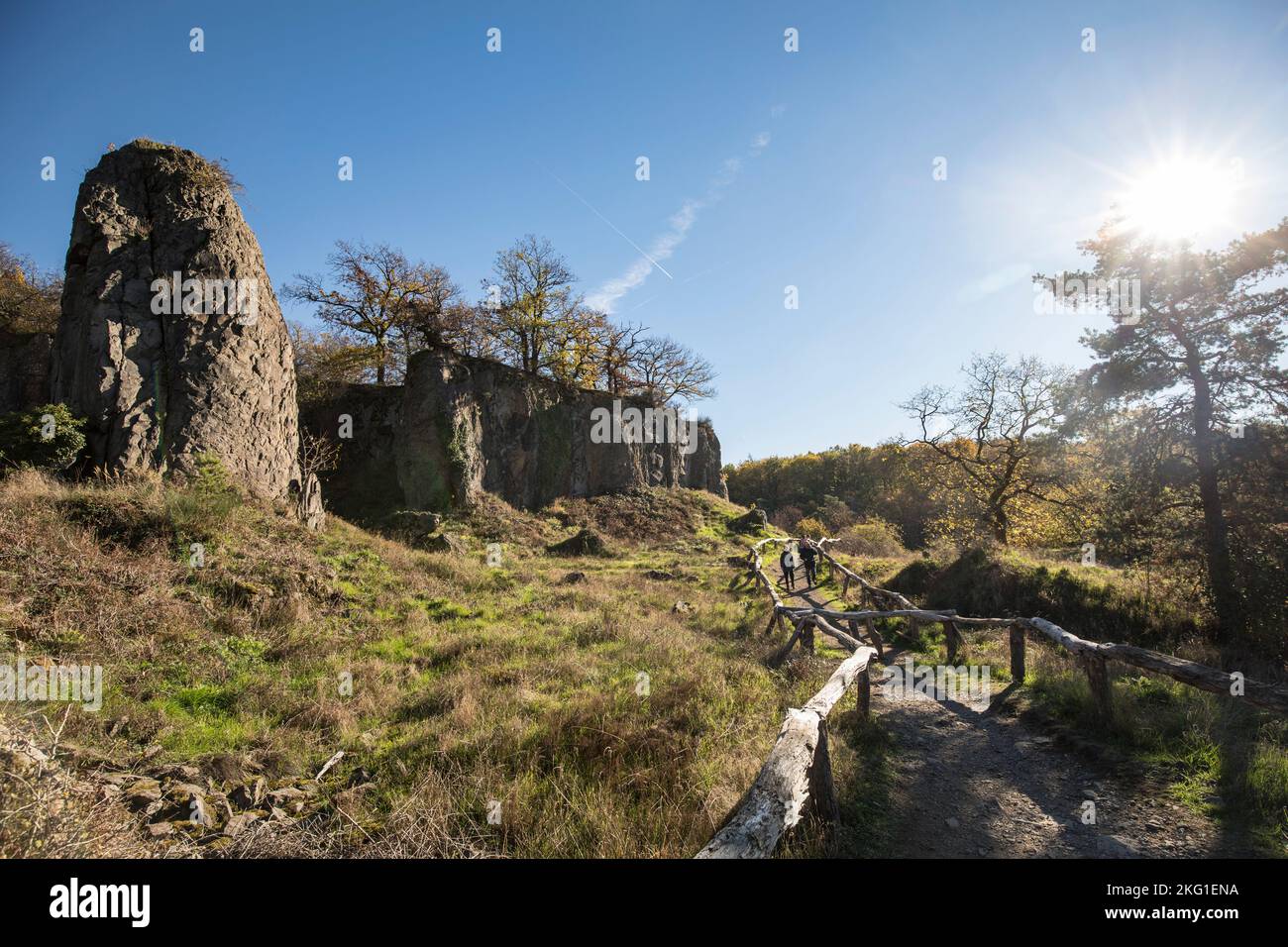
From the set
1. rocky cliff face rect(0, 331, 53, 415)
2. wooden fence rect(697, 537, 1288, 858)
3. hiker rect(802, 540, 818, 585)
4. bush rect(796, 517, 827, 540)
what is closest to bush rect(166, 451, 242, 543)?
wooden fence rect(697, 537, 1288, 858)

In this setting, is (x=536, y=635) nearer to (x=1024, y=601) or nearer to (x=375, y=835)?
(x=375, y=835)

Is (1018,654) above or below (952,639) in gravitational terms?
above

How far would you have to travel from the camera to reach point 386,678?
293 inches

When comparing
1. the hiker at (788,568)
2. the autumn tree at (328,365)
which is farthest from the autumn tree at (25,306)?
the hiker at (788,568)

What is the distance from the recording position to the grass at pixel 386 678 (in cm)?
410

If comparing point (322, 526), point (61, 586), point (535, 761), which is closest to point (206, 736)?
point (535, 761)

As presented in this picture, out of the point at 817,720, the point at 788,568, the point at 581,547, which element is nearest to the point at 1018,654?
the point at 817,720

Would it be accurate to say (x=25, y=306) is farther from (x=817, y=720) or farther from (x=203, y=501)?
(x=817, y=720)

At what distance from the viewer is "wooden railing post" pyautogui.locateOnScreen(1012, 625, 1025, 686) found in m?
7.59

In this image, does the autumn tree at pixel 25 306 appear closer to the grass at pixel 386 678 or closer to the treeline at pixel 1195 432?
the grass at pixel 386 678

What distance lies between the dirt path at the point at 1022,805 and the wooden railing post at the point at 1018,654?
1785 millimetres

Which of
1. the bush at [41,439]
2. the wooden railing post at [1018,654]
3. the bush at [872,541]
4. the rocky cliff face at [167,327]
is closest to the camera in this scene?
the wooden railing post at [1018,654]

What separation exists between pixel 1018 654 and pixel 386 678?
1004 cm
